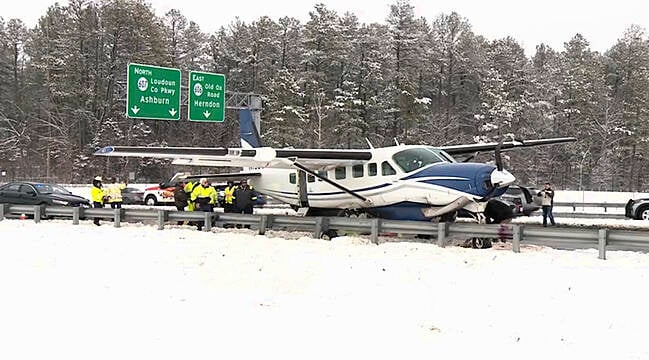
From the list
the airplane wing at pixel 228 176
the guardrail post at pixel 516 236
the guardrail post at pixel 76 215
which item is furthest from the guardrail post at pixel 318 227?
the guardrail post at pixel 76 215

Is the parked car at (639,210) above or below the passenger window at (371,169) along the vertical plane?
below

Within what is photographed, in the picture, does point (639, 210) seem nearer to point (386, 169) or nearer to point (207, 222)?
point (386, 169)

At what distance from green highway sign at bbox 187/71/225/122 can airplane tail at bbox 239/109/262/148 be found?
5245mm

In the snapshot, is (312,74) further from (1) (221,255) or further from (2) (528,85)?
(1) (221,255)

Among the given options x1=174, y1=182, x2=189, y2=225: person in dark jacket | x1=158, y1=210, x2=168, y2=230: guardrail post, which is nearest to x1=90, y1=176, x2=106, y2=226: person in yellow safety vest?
x1=174, y1=182, x2=189, y2=225: person in dark jacket

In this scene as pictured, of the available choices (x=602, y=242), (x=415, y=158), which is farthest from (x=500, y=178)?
(x=602, y=242)

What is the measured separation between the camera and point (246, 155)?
16.5m

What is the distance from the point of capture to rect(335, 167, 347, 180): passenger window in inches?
751

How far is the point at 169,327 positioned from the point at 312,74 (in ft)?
174

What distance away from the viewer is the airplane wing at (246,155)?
16.5m

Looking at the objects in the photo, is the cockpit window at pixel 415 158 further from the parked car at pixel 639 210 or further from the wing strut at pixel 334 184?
the parked car at pixel 639 210

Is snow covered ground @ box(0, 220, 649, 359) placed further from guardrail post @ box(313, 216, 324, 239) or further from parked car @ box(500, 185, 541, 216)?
parked car @ box(500, 185, 541, 216)

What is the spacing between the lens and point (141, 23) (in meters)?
56.2

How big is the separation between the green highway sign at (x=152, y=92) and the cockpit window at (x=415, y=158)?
15626 millimetres
